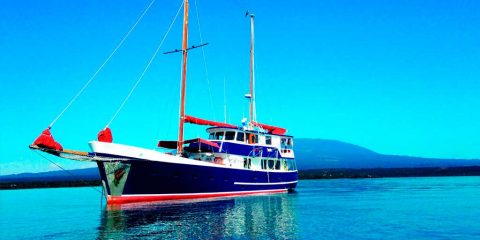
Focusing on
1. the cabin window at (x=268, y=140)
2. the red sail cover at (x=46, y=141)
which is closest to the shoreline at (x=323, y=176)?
Answer: the cabin window at (x=268, y=140)

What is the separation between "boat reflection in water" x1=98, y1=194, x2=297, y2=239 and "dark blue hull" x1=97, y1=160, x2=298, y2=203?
152 cm

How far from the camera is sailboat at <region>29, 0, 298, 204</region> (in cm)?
3161

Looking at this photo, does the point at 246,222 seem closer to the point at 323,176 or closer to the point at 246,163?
the point at 246,163

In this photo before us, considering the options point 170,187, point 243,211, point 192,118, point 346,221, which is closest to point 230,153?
point 192,118

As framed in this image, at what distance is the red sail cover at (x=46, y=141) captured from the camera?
95.9ft

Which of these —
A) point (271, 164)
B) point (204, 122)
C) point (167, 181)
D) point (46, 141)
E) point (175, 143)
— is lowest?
point (167, 181)

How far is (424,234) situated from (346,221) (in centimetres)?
492

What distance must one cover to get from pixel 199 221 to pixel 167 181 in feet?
35.5

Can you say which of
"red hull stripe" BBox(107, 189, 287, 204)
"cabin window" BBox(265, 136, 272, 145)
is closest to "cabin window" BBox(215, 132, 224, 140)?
"red hull stripe" BBox(107, 189, 287, 204)

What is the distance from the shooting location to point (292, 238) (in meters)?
18.8

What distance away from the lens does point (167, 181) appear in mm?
33906

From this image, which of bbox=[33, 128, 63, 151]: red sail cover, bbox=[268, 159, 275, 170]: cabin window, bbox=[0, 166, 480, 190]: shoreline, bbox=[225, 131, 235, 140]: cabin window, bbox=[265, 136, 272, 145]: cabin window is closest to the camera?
bbox=[33, 128, 63, 151]: red sail cover

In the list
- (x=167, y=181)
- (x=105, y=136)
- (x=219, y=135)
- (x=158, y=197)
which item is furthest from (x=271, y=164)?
(x=105, y=136)

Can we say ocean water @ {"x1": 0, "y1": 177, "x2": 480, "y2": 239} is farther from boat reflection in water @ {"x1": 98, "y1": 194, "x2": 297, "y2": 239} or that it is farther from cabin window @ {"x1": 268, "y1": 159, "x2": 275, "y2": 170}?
cabin window @ {"x1": 268, "y1": 159, "x2": 275, "y2": 170}
